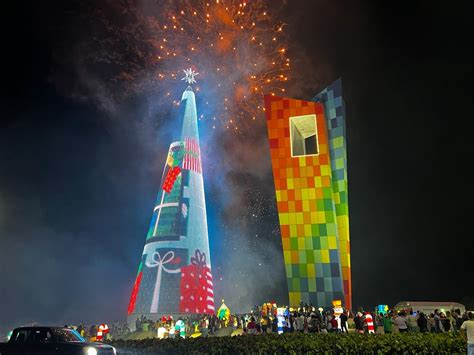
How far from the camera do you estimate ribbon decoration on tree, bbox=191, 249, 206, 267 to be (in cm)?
3517

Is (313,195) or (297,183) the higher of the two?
(297,183)

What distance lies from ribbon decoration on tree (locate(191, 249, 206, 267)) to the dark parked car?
21.3 metres

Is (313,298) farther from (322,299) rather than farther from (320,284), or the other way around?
(320,284)

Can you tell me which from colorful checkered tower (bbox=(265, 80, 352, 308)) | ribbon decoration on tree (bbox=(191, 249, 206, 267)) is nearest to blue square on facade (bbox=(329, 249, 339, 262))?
colorful checkered tower (bbox=(265, 80, 352, 308))

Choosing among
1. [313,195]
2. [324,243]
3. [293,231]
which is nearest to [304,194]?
[313,195]

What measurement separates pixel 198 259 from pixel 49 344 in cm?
2280

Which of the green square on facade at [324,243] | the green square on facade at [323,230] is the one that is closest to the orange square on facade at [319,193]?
the green square on facade at [323,230]

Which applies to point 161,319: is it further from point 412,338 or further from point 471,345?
point 471,345

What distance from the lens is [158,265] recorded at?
3444cm

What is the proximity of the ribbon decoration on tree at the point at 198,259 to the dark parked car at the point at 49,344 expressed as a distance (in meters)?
21.3

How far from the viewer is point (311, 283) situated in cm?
3412

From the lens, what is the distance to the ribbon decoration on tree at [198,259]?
35175mm

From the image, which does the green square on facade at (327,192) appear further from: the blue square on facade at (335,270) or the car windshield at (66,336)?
the car windshield at (66,336)

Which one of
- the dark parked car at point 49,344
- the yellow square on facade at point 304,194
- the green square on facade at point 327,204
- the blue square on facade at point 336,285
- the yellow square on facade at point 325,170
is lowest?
the dark parked car at point 49,344
